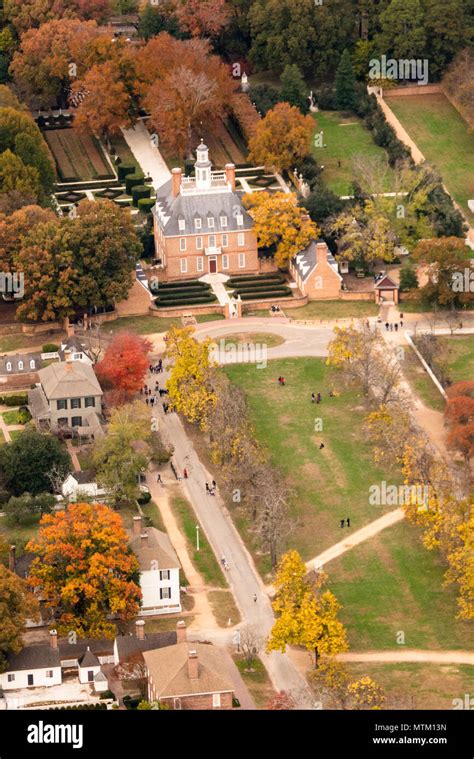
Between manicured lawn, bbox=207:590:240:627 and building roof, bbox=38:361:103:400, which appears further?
building roof, bbox=38:361:103:400

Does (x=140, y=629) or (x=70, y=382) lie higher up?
(x=70, y=382)

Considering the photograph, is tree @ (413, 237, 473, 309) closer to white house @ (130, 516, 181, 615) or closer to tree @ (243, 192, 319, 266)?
tree @ (243, 192, 319, 266)

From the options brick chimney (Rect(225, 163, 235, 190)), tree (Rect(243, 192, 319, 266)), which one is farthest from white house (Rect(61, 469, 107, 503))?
brick chimney (Rect(225, 163, 235, 190))

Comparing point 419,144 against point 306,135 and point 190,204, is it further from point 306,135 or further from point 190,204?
point 190,204

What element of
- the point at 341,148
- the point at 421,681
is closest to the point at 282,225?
the point at 341,148

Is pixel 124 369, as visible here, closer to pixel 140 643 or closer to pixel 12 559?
pixel 12 559

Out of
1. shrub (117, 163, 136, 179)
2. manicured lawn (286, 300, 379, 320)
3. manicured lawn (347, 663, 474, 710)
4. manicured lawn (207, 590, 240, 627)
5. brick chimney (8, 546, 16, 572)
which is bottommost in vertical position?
manicured lawn (347, 663, 474, 710)

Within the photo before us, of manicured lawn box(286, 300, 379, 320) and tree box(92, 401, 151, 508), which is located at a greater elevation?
manicured lawn box(286, 300, 379, 320)
